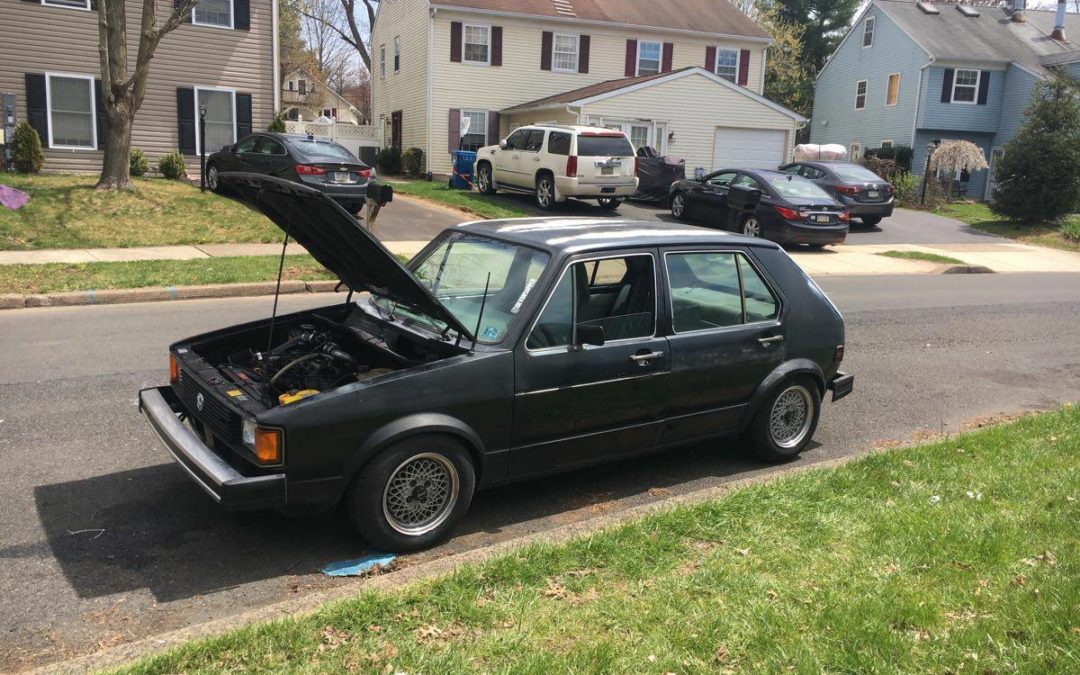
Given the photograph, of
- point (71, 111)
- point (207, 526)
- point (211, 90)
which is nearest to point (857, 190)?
point (211, 90)

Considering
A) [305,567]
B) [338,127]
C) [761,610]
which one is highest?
[338,127]

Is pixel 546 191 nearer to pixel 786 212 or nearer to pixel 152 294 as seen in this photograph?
pixel 786 212

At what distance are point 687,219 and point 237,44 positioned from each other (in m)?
12.8

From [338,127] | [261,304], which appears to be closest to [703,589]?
[261,304]

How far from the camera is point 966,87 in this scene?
3772 centimetres

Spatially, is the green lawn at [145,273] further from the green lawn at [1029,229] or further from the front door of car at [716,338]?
the green lawn at [1029,229]

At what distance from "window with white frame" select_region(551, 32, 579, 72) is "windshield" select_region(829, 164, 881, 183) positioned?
11.7 meters

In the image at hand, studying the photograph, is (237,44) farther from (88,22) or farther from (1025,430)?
(1025,430)

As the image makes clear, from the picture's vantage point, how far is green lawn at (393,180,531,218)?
69.1ft

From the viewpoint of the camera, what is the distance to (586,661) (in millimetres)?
3162

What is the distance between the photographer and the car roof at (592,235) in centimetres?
511

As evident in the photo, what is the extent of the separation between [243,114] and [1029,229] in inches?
854

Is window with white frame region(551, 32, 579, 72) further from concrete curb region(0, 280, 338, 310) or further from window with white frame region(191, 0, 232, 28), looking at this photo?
concrete curb region(0, 280, 338, 310)

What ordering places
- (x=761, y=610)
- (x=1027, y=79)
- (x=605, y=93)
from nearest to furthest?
(x=761, y=610), (x=605, y=93), (x=1027, y=79)
